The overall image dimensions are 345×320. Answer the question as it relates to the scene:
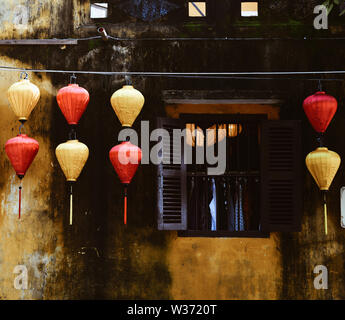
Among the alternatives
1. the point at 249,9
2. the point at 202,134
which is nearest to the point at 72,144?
the point at 202,134

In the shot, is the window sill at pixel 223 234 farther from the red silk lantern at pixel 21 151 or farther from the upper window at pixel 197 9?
the upper window at pixel 197 9

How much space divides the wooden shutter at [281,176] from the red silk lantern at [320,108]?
0.45 m

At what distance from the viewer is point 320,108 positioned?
5836 millimetres

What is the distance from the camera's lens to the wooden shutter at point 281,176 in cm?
626

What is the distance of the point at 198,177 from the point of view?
6.62m

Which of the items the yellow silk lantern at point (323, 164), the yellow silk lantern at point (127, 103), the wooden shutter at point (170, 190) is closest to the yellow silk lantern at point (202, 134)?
the wooden shutter at point (170, 190)

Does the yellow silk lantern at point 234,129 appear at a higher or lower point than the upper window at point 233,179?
higher

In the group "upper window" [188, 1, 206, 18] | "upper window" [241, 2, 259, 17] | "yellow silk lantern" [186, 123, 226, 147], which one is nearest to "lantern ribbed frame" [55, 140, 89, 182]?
"yellow silk lantern" [186, 123, 226, 147]

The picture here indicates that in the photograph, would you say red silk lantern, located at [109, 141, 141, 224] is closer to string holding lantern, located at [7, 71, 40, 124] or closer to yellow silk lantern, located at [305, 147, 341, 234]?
string holding lantern, located at [7, 71, 40, 124]

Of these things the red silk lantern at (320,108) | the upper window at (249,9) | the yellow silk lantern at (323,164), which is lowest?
the yellow silk lantern at (323,164)

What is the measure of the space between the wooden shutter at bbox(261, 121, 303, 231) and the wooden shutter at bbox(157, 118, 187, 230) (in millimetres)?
1069

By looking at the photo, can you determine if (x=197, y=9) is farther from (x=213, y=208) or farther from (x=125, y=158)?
(x=213, y=208)

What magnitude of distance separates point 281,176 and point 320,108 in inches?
41.9
